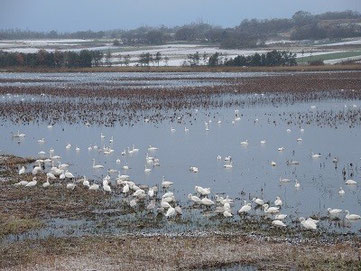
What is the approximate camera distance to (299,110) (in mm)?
40344

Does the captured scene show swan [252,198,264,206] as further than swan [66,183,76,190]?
No

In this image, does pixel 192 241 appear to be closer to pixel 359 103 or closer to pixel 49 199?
pixel 49 199

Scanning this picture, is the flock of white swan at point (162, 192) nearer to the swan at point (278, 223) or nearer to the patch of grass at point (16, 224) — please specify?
the swan at point (278, 223)

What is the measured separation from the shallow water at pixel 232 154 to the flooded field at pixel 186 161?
0.05 metres

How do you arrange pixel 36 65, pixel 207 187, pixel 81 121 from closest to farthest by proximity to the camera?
pixel 207 187, pixel 81 121, pixel 36 65

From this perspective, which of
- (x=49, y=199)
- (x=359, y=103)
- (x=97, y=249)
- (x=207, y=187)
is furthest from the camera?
(x=359, y=103)

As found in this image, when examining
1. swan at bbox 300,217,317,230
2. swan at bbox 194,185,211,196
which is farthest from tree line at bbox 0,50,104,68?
swan at bbox 300,217,317,230

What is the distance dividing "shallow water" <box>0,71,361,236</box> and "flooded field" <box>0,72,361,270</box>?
5 centimetres

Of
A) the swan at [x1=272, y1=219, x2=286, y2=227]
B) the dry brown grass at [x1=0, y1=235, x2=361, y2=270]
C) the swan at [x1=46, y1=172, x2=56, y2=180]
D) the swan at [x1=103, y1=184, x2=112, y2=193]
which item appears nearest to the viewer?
the dry brown grass at [x1=0, y1=235, x2=361, y2=270]

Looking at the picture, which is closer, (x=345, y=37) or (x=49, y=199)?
(x=49, y=199)

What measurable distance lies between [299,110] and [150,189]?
22.9 meters

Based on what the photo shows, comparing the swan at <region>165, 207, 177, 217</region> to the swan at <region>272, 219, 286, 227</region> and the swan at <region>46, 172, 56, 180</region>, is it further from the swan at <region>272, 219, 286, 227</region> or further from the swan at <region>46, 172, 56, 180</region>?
the swan at <region>46, 172, 56, 180</region>

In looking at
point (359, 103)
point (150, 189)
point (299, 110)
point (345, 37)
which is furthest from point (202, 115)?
point (345, 37)

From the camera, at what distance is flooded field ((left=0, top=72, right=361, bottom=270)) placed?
1659cm
